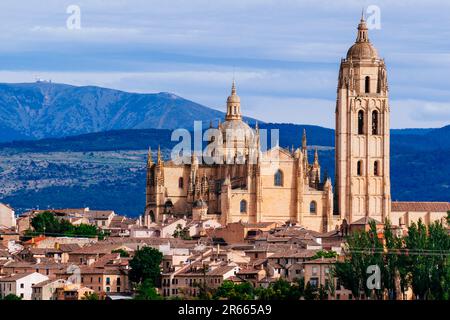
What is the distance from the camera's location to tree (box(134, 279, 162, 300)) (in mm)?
73938

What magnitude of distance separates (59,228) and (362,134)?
1992 cm

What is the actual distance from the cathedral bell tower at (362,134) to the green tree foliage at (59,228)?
605 inches

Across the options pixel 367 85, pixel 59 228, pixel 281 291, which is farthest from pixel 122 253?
pixel 367 85

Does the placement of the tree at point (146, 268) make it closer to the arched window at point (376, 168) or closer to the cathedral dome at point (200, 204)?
the cathedral dome at point (200, 204)

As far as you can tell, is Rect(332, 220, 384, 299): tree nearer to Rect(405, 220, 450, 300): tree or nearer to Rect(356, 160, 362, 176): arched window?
A: Rect(405, 220, 450, 300): tree

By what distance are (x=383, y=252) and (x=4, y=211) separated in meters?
57.2

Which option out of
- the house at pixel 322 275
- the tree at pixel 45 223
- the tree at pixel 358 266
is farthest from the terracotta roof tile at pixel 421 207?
the tree at pixel 358 266

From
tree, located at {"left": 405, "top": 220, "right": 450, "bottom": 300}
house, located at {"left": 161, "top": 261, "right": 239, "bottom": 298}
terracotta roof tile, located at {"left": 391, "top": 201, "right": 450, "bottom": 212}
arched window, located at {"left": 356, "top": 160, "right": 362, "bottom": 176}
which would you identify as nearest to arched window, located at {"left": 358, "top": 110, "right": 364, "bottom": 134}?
arched window, located at {"left": 356, "top": 160, "right": 362, "bottom": 176}

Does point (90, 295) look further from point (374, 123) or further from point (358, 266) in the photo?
point (374, 123)

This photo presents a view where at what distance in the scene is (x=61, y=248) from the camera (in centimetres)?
9719

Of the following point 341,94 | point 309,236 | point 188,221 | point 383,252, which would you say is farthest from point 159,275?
point 341,94

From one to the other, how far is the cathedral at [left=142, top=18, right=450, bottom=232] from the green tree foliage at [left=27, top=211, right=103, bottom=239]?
4.70 m

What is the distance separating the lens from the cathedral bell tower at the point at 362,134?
122m

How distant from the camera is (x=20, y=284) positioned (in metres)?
78.9
